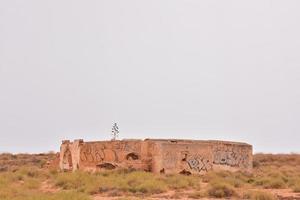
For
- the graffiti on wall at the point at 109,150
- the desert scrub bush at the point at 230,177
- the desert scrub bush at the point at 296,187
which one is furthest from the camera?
the graffiti on wall at the point at 109,150

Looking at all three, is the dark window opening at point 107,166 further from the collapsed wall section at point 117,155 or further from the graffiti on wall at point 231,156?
the graffiti on wall at point 231,156

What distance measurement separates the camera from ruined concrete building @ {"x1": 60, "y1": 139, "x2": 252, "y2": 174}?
89.8 feet

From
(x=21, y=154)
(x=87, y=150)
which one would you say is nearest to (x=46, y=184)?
(x=87, y=150)

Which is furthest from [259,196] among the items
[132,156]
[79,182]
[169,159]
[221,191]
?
[132,156]

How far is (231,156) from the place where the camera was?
29703 millimetres

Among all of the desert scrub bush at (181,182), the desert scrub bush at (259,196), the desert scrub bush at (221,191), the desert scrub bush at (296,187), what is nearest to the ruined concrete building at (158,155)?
the desert scrub bush at (181,182)

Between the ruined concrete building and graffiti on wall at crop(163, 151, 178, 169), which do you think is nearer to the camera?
graffiti on wall at crop(163, 151, 178, 169)

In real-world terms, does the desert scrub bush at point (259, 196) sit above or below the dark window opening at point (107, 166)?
below

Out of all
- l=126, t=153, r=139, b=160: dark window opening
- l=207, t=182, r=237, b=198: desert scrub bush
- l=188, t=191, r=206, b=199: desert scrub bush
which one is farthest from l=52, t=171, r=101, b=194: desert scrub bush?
l=207, t=182, r=237, b=198: desert scrub bush

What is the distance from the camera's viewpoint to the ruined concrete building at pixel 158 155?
27.4 metres

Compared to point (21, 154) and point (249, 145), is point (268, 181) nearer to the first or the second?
point (249, 145)

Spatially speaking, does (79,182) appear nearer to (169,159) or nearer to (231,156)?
(169,159)

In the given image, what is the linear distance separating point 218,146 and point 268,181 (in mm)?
4394

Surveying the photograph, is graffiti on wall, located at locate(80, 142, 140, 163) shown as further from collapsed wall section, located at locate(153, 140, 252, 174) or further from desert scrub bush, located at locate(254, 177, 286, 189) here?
desert scrub bush, located at locate(254, 177, 286, 189)
